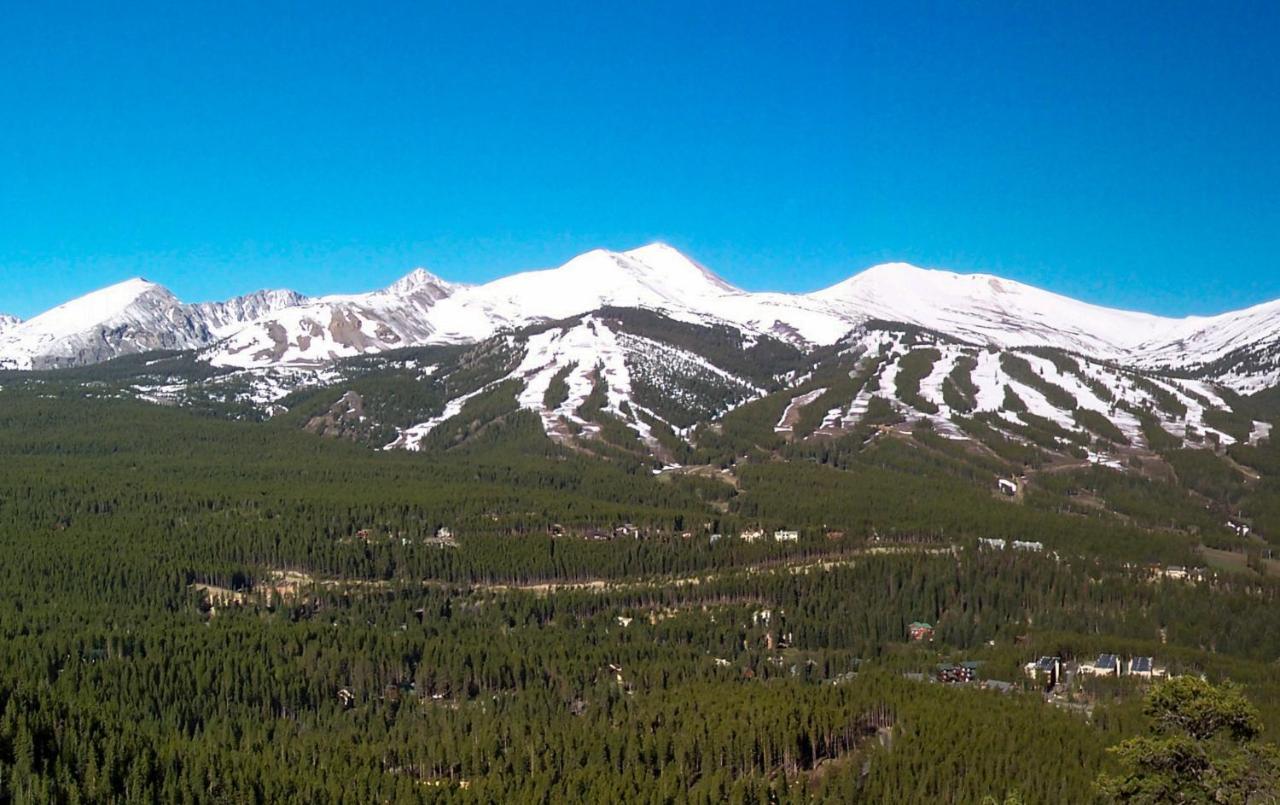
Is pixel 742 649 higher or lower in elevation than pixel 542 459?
lower

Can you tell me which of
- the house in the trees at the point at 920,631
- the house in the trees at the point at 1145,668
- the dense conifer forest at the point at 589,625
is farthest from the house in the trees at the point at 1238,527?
the house in the trees at the point at 1145,668

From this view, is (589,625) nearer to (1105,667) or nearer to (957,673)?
(957,673)

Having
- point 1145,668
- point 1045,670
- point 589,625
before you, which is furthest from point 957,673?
point 589,625

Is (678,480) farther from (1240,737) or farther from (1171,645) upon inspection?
(1240,737)

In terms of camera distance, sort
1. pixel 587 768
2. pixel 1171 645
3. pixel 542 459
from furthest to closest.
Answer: pixel 542 459 < pixel 1171 645 < pixel 587 768

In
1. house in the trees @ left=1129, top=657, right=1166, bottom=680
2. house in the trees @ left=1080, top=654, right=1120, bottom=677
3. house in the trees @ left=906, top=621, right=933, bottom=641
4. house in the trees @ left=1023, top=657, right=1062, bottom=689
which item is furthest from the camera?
house in the trees @ left=906, top=621, right=933, bottom=641

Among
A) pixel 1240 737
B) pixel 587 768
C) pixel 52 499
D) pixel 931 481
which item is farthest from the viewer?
pixel 931 481

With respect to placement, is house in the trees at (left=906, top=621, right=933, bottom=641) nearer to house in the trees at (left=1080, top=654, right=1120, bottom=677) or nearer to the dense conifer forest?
the dense conifer forest

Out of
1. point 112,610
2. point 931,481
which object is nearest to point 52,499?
point 112,610

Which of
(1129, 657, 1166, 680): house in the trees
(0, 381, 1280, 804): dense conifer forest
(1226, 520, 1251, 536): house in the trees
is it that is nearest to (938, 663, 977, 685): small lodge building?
(0, 381, 1280, 804): dense conifer forest
